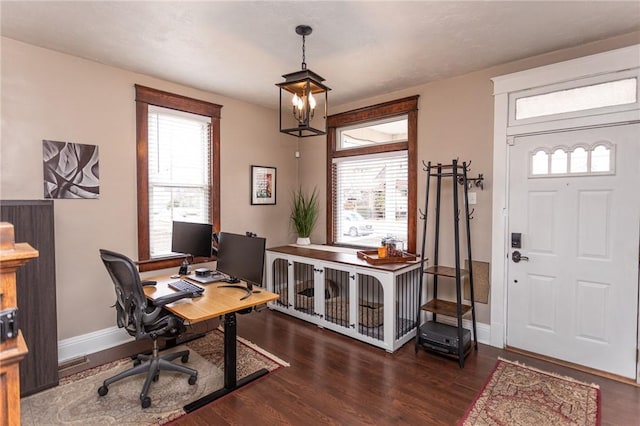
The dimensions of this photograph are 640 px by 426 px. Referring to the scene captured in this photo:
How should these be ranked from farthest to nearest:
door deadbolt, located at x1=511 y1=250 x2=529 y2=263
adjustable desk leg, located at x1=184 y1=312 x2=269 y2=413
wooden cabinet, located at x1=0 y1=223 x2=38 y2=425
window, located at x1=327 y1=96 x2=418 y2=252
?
window, located at x1=327 y1=96 x2=418 y2=252
door deadbolt, located at x1=511 y1=250 x2=529 y2=263
adjustable desk leg, located at x1=184 y1=312 x2=269 y2=413
wooden cabinet, located at x1=0 y1=223 x2=38 y2=425

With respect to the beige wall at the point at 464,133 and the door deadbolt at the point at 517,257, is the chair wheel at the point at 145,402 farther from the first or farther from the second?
the door deadbolt at the point at 517,257

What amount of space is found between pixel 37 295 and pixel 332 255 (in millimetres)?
2715

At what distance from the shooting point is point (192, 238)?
3.31 meters

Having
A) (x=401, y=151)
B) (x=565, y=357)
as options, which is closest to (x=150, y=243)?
(x=401, y=151)

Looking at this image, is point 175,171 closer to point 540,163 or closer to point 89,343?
point 89,343

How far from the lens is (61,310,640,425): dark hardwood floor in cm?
221

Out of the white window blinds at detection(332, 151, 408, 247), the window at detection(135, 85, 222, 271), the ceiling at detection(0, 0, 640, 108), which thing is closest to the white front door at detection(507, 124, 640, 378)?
the ceiling at detection(0, 0, 640, 108)

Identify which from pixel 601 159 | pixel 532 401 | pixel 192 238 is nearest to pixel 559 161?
pixel 601 159

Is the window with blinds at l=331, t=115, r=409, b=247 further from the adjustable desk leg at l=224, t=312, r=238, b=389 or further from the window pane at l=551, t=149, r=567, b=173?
the adjustable desk leg at l=224, t=312, r=238, b=389

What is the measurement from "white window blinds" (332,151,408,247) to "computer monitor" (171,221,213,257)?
1.99m

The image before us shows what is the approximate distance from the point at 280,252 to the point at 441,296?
198 centimetres

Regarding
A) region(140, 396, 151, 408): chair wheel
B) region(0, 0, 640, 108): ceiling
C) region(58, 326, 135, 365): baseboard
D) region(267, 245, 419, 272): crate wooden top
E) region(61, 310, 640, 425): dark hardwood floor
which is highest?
region(0, 0, 640, 108): ceiling

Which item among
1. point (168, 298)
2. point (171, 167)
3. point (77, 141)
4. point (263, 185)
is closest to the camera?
point (168, 298)

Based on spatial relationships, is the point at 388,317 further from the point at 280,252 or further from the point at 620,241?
the point at 620,241
